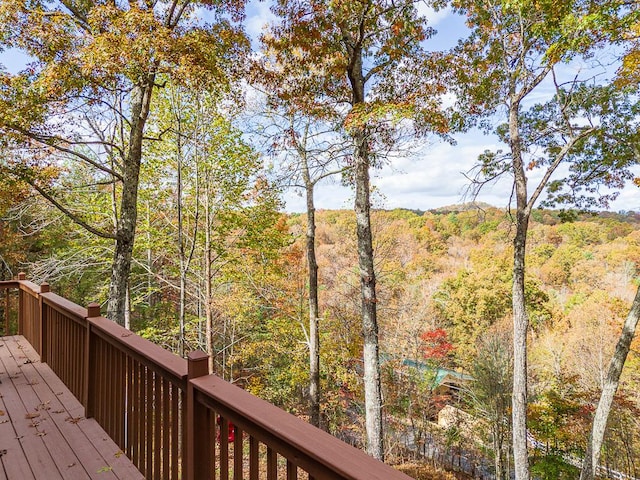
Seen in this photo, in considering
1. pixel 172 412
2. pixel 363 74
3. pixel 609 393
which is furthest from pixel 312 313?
pixel 172 412

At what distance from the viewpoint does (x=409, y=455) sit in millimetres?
13539

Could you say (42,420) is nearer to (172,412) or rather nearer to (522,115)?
(172,412)

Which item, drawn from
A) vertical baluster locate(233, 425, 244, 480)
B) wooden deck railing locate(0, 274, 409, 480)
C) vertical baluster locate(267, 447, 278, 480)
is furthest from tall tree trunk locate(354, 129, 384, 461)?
vertical baluster locate(267, 447, 278, 480)

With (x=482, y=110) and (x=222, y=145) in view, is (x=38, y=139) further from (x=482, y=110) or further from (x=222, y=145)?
(x=482, y=110)

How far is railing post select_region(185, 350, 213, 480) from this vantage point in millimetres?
1476

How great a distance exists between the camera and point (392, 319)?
1494 centimetres

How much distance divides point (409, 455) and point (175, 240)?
1196 cm

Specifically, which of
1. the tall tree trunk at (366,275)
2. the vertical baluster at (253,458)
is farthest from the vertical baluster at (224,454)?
the tall tree trunk at (366,275)

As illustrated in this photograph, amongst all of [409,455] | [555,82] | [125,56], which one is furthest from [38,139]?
[409,455]

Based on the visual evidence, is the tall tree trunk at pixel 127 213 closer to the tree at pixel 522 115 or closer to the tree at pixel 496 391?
the tree at pixel 522 115

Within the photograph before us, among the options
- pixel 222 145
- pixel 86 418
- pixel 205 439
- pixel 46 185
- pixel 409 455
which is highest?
pixel 222 145

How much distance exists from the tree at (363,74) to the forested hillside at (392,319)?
345 cm

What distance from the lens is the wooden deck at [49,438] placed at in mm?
2105

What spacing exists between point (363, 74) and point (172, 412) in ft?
20.1
